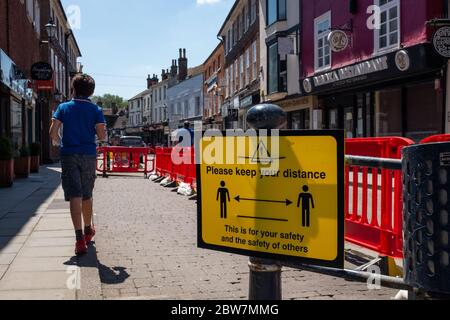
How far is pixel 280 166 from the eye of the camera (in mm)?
2365

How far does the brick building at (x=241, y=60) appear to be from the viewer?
1126 inches

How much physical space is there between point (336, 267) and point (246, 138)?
73 centimetres

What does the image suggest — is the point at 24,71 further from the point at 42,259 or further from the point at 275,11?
the point at 42,259

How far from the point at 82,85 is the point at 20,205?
424 cm

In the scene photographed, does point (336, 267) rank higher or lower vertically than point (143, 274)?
higher

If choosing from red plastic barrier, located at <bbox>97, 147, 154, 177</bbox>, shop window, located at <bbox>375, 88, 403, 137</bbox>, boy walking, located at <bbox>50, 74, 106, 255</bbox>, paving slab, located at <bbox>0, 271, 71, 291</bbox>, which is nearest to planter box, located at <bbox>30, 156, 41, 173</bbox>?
red plastic barrier, located at <bbox>97, 147, 154, 177</bbox>

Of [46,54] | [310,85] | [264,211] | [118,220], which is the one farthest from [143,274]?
[46,54]

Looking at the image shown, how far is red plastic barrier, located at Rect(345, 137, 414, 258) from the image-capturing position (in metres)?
4.06

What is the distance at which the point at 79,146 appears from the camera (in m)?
4.85

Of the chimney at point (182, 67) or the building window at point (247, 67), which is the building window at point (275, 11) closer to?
the building window at point (247, 67)

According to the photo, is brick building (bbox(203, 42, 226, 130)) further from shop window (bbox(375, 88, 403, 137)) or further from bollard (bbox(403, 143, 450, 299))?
bollard (bbox(403, 143, 450, 299))

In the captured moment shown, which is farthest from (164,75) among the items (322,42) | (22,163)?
(22,163)

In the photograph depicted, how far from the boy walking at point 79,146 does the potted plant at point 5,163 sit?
7192 mm

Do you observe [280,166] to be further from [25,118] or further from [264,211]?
[25,118]
